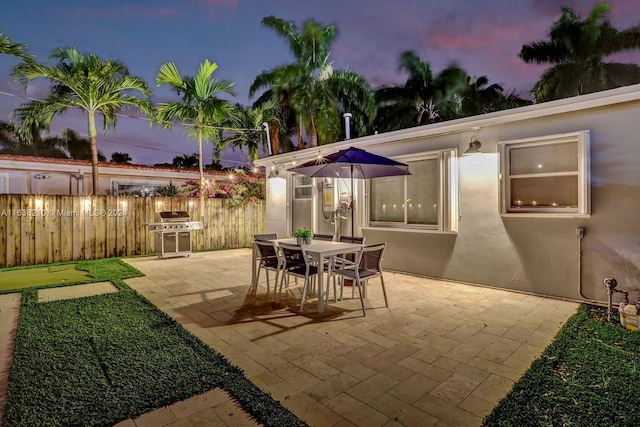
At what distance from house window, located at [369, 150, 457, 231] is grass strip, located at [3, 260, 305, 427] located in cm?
430

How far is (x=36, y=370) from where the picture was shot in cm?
260

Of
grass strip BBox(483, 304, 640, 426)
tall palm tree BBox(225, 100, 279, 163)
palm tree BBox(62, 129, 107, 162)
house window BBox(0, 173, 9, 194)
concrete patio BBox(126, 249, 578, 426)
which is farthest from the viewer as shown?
palm tree BBox(62, 129, 107, 162)

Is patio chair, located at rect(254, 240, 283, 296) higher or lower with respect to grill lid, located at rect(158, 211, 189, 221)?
lower

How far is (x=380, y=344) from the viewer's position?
3164 mm

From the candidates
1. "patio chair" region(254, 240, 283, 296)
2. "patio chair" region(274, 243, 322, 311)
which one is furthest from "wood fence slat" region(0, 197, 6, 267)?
"patio chair" region(274, 243, 322, 311)

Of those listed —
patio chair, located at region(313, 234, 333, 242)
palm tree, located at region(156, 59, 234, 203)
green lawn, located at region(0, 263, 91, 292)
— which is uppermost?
palm tree, located at region(156, 59, 234, 203)

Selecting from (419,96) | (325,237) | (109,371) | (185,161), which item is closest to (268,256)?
(325,237)

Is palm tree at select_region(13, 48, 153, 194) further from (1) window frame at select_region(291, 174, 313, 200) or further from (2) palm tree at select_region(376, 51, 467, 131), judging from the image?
(2) palm tree at select_region(376, 51, 467, 131)

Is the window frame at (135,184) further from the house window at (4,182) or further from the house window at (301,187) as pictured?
the house window at (301,187)

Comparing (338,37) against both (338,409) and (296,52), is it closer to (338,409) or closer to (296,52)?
(296,52)

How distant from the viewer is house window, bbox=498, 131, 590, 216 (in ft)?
14.4

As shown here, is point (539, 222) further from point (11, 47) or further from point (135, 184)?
point (135, 184)

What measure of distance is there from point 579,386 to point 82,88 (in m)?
10.7

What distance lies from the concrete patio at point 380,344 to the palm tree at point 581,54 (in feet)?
44.8
